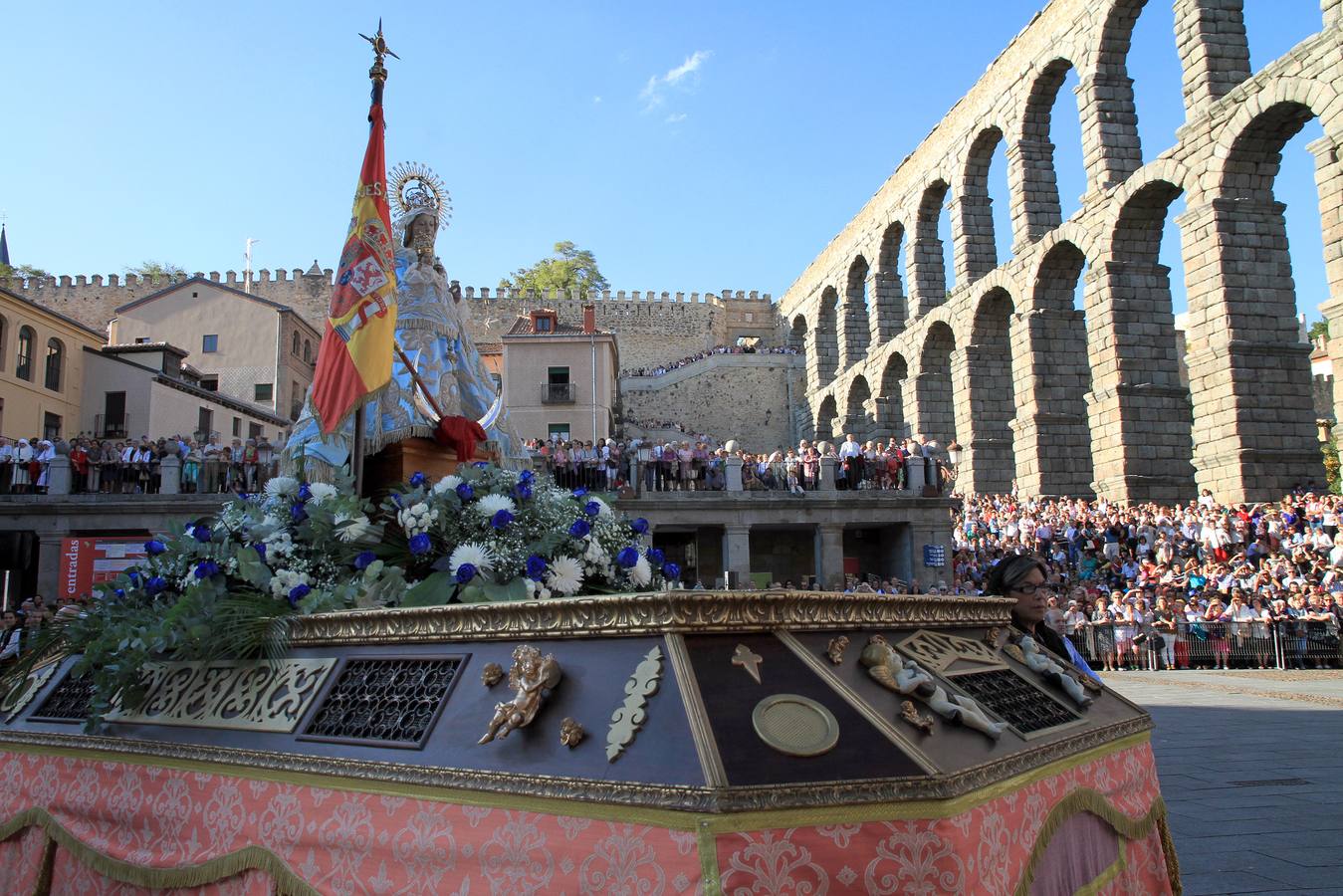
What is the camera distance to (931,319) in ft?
115

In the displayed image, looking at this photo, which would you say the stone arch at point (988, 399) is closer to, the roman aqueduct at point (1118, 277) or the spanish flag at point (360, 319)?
the roman aqueduct at point (1118, 277)

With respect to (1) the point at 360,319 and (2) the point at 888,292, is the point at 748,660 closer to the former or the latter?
(1) the point at 360,319

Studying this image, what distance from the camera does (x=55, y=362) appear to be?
2884cm

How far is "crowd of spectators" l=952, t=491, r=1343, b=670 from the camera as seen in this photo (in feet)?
47.0

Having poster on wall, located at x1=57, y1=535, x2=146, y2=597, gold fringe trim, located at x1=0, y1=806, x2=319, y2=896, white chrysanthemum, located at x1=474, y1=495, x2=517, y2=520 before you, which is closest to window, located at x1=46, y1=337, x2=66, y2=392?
poster on wall, located at x1=57, y1=535, x2=146, y2=597

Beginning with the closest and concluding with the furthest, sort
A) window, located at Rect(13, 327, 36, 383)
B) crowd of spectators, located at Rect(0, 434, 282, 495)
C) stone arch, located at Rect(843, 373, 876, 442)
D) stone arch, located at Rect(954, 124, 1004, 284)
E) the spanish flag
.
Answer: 1. the spanish flag
2. crowd of spectators, located at Rect(0, 434, 282, 495)
3. window, located at Rect(13, 327, 36, 383)
4. stone arch, located at Rect(954, 124, 1004, 284)
5. stone arch, located at Rect(843, 373, 876, 442)

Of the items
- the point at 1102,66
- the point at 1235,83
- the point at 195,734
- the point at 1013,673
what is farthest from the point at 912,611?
the point at 1102,66

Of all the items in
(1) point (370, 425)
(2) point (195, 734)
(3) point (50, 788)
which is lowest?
(3) point (50, 788)

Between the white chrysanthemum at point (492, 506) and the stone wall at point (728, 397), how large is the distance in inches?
1866

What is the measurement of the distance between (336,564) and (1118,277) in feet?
86.0

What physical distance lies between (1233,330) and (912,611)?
75.5 feet

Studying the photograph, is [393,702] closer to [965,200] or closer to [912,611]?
[912,611]

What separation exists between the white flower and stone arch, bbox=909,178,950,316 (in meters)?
34.8

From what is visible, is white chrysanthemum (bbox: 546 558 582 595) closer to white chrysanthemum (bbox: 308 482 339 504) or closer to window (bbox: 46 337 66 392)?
white chrysanthemum (bbox: 308 482 339 504)
